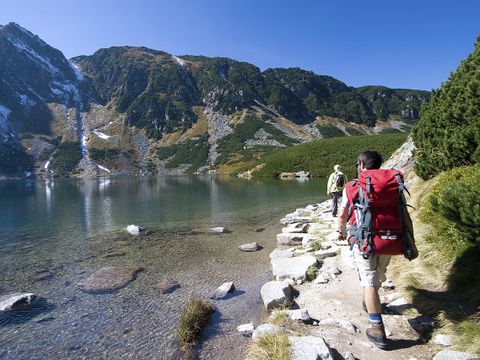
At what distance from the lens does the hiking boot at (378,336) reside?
5758 millimetres

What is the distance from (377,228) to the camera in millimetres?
5652

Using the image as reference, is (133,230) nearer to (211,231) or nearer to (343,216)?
(211,231)

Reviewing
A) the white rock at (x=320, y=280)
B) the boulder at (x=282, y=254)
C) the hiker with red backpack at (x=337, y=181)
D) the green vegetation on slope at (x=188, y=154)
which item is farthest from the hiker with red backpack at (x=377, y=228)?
the green vegetation on slope at (x=188, y=154)

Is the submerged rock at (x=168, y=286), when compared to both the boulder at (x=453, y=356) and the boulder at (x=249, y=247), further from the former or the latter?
the boulder at (x=453, y=356)

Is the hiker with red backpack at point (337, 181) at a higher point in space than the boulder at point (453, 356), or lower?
higher

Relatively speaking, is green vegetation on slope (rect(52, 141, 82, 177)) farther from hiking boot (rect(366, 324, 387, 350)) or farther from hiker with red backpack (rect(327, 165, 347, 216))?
hiking boot (rect(366, 324, 387, 350))

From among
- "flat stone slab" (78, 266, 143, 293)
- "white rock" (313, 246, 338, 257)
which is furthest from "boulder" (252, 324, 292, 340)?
A: "flat stone slab" (78, 266, 143, 293)

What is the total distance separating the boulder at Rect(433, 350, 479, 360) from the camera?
4.93 m

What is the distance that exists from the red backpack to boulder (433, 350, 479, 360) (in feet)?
4.73

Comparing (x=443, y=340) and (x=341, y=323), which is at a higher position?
(x=443, y=340)

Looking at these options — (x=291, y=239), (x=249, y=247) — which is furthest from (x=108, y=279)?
(x=291, y=239)

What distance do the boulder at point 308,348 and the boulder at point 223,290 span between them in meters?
4.80

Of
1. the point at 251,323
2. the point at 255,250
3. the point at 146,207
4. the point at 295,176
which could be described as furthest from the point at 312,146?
the point at 251,323

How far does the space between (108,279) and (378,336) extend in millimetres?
9917
